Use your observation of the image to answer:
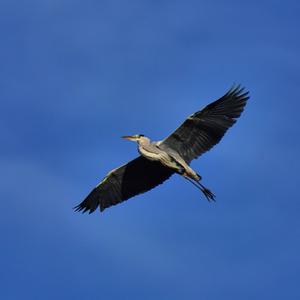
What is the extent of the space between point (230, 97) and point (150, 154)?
2.32 metres

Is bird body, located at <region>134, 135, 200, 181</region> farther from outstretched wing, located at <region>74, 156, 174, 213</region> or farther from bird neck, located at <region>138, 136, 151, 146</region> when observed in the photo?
outstretched wing, located at <region>74, 156, 174, 213</region>

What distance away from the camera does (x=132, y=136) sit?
841 inches

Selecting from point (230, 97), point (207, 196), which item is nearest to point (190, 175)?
point (207, 196)

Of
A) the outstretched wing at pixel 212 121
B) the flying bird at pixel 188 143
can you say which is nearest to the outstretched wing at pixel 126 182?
the flying bird at pixel 188 143

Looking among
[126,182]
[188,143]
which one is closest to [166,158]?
[188,143]

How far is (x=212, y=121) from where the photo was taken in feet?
65.7

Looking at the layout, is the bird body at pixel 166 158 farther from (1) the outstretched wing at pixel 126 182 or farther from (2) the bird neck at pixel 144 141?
(1) the outstretched wing at pixel 126 182

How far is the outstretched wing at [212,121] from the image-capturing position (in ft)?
65.6

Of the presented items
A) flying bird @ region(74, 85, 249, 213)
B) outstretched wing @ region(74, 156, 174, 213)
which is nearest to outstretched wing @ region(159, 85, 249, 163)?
flying bird @ region(74, 85, 249, 213)

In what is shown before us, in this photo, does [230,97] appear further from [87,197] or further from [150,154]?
[87,197]

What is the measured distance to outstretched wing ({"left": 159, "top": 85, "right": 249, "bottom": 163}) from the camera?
20.0m

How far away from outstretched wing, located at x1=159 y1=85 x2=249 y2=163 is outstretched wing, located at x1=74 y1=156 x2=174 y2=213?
53.0 inches

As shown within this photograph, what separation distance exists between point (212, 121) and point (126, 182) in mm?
3080

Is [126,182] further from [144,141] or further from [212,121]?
[212,121]
